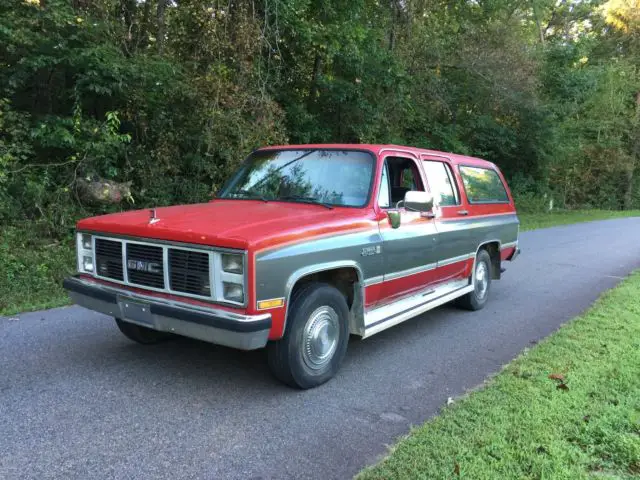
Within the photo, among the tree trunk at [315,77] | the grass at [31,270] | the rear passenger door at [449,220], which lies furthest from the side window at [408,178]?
the tree trunk at [315,77]

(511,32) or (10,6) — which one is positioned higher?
(511,32)

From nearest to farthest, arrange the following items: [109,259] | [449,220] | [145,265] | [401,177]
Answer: [145,265] → [109,259] → [401,177] → [449,220]

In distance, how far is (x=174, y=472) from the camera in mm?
3061

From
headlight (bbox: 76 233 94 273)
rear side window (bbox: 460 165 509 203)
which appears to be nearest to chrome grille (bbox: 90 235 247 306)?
headlight (bbox: 76 233 94 273)

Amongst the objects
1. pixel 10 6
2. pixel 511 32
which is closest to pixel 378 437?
pixel 10 6

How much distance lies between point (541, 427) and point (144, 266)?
307cm

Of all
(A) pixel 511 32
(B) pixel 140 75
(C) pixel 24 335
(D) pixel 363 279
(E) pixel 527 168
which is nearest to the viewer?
(D) pixel 363 279

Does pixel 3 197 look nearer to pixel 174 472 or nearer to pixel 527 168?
pixel 174 472

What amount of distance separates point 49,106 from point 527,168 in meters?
23.5

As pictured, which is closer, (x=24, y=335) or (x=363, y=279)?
(x=363, y=279)

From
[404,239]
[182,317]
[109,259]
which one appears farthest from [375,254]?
[109,259]

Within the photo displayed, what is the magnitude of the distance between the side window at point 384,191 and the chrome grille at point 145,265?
2092mm

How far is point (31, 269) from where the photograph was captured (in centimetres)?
790

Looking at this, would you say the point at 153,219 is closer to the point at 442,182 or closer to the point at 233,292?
the point at 233,292
